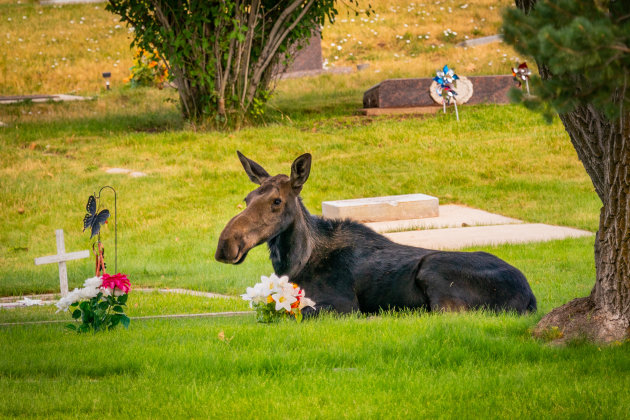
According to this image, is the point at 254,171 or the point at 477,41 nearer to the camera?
the point at 254,171

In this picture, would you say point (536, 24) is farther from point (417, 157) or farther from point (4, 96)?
point (4, 96)

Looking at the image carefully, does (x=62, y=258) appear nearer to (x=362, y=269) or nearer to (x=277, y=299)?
(x=277, y=299)

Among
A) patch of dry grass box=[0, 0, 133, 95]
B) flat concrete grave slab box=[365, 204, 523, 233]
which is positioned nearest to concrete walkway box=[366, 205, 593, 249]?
flat concrete grave slab box=[365, 204, 523, 233]

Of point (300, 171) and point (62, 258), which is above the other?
point (300, 171)

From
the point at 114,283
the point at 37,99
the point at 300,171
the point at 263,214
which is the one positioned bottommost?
the point at 37,99

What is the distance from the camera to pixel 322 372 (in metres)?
6.38

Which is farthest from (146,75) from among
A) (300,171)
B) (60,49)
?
(300,171)

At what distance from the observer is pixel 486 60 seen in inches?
1304

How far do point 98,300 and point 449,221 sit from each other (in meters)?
9.34

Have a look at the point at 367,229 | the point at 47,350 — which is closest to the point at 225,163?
the point at 367,229

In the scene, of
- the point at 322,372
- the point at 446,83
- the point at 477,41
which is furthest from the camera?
the point at 477,41

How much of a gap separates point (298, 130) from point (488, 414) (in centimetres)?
1737

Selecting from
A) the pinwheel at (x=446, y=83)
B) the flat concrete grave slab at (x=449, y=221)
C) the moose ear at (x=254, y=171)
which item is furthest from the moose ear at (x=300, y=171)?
the pinwheel at (x=446, y=83)

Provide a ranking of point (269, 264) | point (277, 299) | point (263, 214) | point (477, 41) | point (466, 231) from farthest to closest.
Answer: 1. point (477, 41)
2. point (466, 231)
3. point (269, 264)
4. point (263, 214)
5. point (277, 299)
